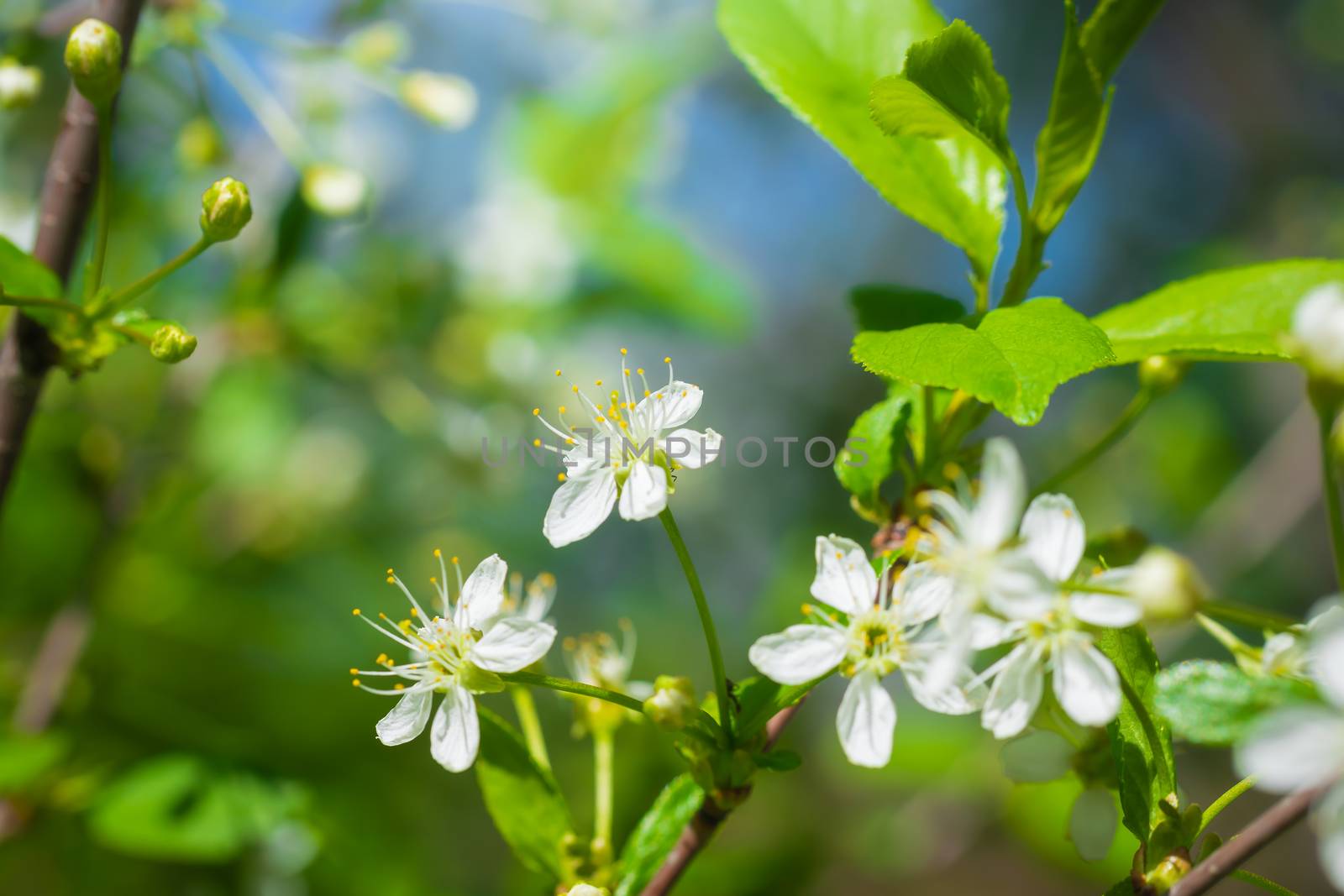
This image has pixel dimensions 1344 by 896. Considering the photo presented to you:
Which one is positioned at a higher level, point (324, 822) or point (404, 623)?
point (404, 623)

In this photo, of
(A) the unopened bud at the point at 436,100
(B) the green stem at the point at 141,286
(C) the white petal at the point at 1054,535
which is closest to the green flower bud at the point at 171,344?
(B) the green stem at the point at 141,286

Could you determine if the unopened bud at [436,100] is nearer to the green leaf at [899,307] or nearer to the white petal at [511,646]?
the green leaf at [899,307]

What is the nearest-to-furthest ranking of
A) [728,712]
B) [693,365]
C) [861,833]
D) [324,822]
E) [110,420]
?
[728,712] → [324,822] → [110,420] → [861,833] → [693,365]

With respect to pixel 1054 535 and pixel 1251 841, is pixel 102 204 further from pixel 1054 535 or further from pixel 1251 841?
pixel 1251 841

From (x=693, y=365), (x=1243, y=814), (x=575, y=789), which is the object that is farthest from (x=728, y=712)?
(x=693, y=365)

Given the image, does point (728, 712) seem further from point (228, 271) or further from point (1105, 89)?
point (228, 271)

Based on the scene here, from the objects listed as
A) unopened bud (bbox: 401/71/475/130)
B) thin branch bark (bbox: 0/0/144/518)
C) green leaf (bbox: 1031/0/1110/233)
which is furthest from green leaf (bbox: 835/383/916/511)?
unopened bud (bbox: 401/71/475/130)
